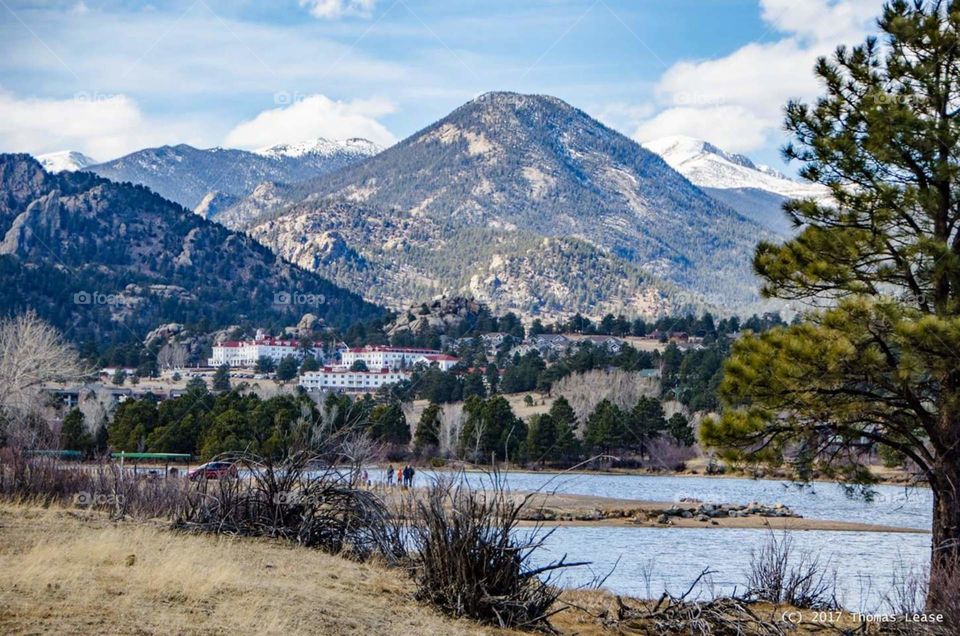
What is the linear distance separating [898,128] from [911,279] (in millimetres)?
2401

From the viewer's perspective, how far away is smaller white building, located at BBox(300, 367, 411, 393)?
6403 inches

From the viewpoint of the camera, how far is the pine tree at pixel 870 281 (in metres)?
17.1

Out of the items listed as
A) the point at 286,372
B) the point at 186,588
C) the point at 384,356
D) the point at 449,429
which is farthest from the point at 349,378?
the point at 186,588

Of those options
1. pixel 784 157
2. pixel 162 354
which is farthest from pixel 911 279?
pixel 162 354

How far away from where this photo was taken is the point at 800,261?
18.7 m

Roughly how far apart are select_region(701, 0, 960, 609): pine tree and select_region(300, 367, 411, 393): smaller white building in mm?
141228

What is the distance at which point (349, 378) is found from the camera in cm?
17100

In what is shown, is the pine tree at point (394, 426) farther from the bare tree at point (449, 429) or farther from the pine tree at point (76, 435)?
the pine tree at point (76, 435)

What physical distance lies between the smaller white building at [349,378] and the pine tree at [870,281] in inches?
5560

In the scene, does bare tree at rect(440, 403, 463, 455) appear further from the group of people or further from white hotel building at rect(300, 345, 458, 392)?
white hotel building at rect(300, 345, 458, 392)

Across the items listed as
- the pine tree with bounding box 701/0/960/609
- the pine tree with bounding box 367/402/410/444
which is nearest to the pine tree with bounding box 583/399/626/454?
the pine tree with bounding box 367/402/410/444

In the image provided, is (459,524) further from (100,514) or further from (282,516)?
(100,514)

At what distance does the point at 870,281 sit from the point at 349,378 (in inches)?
6107
